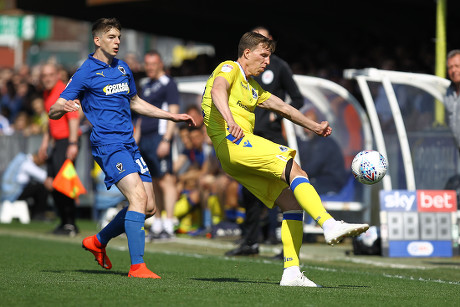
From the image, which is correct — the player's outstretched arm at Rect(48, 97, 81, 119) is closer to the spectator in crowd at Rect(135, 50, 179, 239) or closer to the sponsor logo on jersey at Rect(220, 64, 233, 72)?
the sponsor logo on jersey at Rect(220, 64, 233, 72)

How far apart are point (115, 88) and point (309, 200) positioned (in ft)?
6.76

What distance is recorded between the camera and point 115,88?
26.4 feet

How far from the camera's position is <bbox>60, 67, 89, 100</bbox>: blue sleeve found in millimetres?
7840

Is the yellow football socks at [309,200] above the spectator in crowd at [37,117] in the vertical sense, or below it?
below

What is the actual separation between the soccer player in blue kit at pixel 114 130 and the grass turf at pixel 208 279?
14.0 inches

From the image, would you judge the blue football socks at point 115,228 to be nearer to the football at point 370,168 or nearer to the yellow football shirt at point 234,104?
the yellow football shirt at point 234,104

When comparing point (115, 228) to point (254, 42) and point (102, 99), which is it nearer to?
point (102, 99)

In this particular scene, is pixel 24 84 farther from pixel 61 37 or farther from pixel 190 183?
pixel 61 37

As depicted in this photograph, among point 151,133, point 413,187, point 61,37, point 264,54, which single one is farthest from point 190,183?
point 61,37

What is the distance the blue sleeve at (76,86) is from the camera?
7840 millimetres

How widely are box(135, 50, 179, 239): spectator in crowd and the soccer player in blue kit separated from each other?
4.40 meters

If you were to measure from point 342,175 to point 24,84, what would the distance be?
513 inches

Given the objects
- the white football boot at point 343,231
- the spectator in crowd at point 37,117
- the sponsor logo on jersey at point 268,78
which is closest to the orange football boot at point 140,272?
the white football boot at point 343,231

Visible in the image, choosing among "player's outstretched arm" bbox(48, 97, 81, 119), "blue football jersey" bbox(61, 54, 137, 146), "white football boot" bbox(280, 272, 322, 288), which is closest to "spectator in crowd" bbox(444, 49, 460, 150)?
"white football boot" bbox(280, 272, 322, 288)
